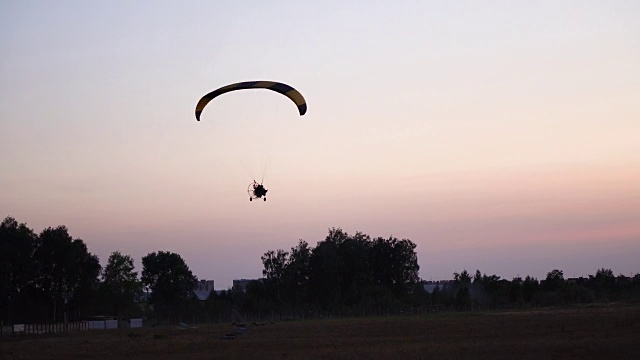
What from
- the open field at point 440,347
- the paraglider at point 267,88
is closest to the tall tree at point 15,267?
the open field at point 440,347

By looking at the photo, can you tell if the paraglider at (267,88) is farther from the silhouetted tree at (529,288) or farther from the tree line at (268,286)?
the silhouetted tree at (529,288)

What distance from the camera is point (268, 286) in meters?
119

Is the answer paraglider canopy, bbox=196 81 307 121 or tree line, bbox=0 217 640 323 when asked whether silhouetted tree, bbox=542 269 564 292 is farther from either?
paraglider canopy, bbox=196 81 307 121

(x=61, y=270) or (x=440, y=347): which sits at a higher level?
(x=61, y=270)

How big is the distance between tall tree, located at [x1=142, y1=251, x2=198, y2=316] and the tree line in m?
0.15

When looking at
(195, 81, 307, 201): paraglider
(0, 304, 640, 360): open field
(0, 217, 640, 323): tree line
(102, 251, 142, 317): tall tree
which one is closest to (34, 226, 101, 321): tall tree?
(0, 217, 640, 323): tree line

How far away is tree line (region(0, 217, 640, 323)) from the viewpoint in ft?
291

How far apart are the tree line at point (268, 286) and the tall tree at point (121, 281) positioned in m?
0.15

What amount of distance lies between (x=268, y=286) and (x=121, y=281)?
21854 millimetres

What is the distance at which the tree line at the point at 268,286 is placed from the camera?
88812mm

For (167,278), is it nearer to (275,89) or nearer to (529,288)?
(529,288)

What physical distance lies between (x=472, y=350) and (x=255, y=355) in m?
8.59

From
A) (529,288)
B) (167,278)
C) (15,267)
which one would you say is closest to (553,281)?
(529,288)

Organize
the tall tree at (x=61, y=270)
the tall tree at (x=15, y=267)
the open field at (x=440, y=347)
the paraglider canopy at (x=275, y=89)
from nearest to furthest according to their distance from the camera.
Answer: the open field at (x=440, y=347) < the paraglider canopy at (x=275, y=89) < the tall tree at (x=15, y=267) < the tall tree at (x=61, y=270)
